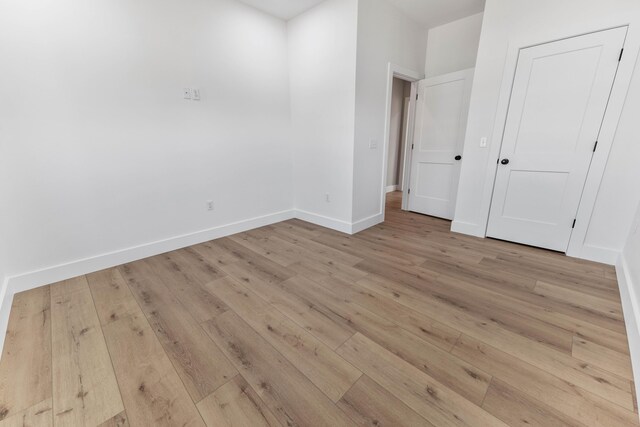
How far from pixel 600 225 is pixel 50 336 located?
4554mm

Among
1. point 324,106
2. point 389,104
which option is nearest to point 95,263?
point 324,106

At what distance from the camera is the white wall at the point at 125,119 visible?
2.00 metres

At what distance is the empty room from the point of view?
128 centimetres

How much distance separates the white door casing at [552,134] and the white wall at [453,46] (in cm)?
95

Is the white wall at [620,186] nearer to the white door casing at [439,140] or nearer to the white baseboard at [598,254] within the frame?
the white baseboard at [598,254]

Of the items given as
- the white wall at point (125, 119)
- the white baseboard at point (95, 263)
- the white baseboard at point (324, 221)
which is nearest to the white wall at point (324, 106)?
the white baseboard at point (324, 221)

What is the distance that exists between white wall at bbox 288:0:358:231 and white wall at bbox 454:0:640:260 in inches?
57.4

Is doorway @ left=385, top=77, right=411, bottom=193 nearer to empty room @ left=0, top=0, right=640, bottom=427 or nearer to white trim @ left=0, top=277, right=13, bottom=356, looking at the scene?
empty room @ left=0, top=0, right=640, bottom=427

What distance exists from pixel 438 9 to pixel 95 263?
15.6 feet

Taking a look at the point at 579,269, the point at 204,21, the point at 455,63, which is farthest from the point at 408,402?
the point at 455,63

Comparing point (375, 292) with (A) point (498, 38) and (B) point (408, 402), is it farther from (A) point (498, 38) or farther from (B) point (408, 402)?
(A) point (498, 38)

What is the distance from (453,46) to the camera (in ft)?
11.6

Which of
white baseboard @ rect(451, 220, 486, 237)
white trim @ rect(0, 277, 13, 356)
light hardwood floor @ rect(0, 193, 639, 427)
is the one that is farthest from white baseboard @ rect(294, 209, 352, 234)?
white trim @ rect(0, 277, 13, 356)

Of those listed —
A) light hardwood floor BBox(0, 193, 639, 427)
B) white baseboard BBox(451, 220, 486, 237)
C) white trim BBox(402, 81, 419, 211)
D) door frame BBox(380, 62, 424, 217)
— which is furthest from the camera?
white trim BBox(402, 81, 419, 211)
